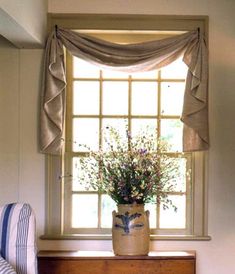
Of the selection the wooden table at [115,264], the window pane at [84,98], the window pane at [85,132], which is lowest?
the wooden table at [115,264]

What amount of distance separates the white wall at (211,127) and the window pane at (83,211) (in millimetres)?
161

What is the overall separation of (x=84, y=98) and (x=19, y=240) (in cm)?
134

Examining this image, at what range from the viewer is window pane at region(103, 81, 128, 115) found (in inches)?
144

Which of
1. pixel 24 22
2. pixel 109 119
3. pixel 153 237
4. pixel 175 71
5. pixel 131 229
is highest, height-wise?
pixel 24 22

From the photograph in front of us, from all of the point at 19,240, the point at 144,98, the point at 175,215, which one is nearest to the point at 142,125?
the point at 144,98

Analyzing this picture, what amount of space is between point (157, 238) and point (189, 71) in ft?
4.16

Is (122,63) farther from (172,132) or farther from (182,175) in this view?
(182,175)

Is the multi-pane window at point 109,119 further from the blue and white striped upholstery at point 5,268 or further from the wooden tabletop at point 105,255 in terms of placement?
the blue and white striped upholstery at point 5,268

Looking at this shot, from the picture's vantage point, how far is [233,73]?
3.56 m

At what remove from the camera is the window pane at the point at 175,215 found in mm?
3639

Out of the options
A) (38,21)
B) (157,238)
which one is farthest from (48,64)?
(157,238)

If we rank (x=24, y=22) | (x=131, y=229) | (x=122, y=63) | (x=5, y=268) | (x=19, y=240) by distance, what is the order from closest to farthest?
(x=5, y=268), (x=19, y=240), (x=24, y=22), (x=131, y=229), (x=122, y=63)

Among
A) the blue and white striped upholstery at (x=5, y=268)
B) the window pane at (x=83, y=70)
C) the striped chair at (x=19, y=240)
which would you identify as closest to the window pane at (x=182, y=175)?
the window pane at (x=83, y=70)

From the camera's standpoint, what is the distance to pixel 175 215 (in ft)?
12.0
